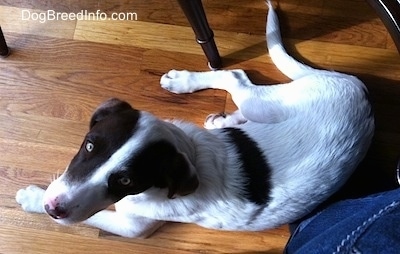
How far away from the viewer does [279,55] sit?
2059 millimetres

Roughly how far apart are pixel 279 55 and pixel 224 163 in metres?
0.48

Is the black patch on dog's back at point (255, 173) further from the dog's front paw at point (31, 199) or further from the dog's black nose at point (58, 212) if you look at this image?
the dog's front paw at point (31, 199)

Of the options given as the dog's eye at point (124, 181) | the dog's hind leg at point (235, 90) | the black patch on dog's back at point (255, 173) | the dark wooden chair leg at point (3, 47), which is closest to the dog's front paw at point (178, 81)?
the dog's hind leg at point (235, 90)

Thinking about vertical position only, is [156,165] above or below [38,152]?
above

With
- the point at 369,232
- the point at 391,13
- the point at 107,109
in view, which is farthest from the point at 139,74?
the point at 369,232

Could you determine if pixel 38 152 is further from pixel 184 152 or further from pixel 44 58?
pixel 184 152

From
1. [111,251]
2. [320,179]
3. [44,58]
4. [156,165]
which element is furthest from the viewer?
[44,58]

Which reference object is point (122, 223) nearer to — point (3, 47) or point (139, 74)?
point (139, 74)

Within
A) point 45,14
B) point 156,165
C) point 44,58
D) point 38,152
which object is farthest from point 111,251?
point 45,14

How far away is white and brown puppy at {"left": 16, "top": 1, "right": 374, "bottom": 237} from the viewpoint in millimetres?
1523

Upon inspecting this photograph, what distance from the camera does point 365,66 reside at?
85.2 inches

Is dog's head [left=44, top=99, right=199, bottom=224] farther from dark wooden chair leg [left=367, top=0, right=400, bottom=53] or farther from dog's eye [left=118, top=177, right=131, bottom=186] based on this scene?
dark wooden chair leg [left=367, top=0, right=400, bottom=53]

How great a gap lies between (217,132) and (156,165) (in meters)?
0.30

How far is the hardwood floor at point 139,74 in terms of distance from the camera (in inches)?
78.5
